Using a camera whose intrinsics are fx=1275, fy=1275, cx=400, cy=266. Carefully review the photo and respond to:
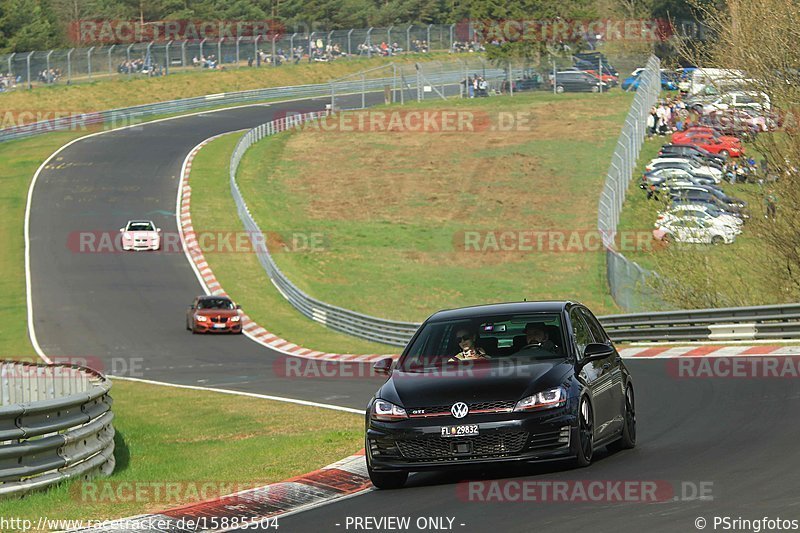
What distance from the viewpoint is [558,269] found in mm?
44688

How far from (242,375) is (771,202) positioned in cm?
1192

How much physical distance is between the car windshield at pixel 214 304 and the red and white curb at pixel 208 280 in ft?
3.33

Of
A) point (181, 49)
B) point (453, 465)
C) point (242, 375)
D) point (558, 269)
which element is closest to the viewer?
point (453, 465)

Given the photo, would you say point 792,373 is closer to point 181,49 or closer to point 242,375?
point 242,375

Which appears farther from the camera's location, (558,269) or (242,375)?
(558,269)

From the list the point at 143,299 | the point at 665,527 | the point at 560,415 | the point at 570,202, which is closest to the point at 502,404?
the point at 560,415

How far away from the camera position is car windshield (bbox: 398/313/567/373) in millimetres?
11188

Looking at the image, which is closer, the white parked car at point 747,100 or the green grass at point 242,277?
the white parked car at point 747,100

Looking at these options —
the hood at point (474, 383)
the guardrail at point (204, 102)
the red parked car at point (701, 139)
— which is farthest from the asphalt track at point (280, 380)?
the red parked car at point (701, 139)

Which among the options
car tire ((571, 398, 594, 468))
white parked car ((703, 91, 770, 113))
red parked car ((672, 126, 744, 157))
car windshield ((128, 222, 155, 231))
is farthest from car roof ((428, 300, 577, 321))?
red parked car ((672, 126, 744, 157))

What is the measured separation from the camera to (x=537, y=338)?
1138 centimetres

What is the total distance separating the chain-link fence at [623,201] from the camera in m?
31.8

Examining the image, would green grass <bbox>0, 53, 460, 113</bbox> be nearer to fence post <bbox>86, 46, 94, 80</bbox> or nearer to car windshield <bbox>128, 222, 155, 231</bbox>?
fence post <bbox>86, 46, 94, 80</bbox>

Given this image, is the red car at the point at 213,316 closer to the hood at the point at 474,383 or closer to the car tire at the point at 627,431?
the car tire at the point at 627,431
